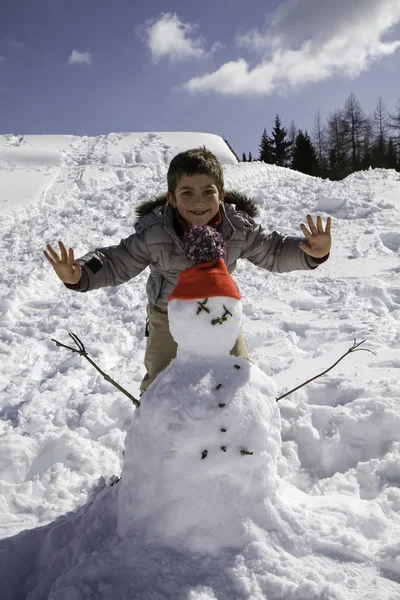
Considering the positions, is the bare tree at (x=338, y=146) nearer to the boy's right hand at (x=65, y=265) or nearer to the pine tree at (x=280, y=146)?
the pine tree at (x=280, y=146)

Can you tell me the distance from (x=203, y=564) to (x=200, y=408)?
19.8 inches

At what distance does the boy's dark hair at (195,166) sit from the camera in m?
2.04

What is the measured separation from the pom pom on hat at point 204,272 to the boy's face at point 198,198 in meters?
0.53

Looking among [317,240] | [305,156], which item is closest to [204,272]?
[317,240]

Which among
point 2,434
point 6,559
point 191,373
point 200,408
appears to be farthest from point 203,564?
point 2,434

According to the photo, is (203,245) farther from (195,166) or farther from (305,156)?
(305,156)

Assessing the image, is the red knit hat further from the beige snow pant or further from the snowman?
the beige snow pant

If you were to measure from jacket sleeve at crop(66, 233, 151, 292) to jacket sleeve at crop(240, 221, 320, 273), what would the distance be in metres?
0.57

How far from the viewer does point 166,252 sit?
7.24 ft

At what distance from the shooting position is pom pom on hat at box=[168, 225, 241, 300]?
1471mm

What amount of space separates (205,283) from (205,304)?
0.25 feet

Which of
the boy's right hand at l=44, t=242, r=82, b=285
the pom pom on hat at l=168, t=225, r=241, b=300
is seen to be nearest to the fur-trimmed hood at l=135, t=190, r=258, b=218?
the boy's right hand at l=44, t=242, r=82, b=285

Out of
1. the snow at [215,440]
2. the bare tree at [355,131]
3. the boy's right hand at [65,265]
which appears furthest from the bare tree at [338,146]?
the boy's right hand at [65,265]

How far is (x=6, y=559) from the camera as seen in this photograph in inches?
66.5
